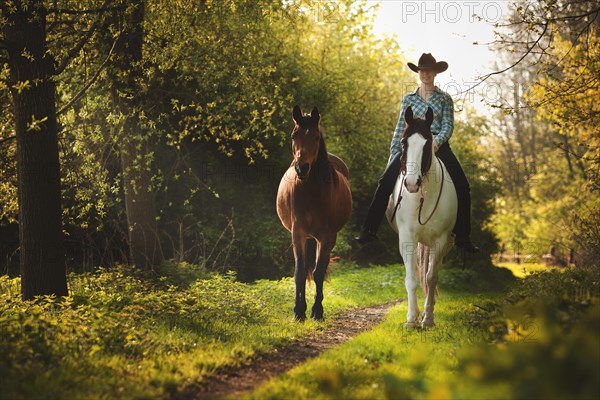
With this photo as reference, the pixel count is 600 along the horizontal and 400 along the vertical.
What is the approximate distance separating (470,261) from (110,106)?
48.4 feet

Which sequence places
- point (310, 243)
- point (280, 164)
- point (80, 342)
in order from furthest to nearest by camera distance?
point (280, 164)
point (310, 243)
point (80, 342)

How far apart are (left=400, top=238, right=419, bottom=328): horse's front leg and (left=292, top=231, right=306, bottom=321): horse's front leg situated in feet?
5.87

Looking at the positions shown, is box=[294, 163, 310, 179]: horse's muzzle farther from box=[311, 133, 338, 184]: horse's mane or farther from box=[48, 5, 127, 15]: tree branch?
box=[48, 5, 127, 15]: tree branch

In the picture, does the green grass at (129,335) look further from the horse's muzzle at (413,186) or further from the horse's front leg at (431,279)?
the horse's muzzle at (413,186)

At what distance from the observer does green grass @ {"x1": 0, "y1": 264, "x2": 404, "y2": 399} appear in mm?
5234

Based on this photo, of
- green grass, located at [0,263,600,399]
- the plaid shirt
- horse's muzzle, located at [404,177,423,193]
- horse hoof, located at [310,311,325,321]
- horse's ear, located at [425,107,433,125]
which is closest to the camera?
green grass, located at [0,263,600,399]

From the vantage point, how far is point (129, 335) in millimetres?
6656

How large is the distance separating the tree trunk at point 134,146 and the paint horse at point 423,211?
5.34 metres

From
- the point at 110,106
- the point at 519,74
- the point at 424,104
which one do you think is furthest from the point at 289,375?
the point at 519,74

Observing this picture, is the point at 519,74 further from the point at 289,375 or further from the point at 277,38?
the point at 289,375

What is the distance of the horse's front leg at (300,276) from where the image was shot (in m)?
9.78

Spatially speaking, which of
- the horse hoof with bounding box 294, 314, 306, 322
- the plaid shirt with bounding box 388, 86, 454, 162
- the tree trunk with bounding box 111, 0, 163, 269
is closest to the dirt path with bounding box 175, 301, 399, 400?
the horse hoof with bounding box 294, 314, 306, 322

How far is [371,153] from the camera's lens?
23.2 m

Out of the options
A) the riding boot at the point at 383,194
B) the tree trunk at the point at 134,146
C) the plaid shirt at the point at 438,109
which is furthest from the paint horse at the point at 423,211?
the tree trunk at the point at 134,146
